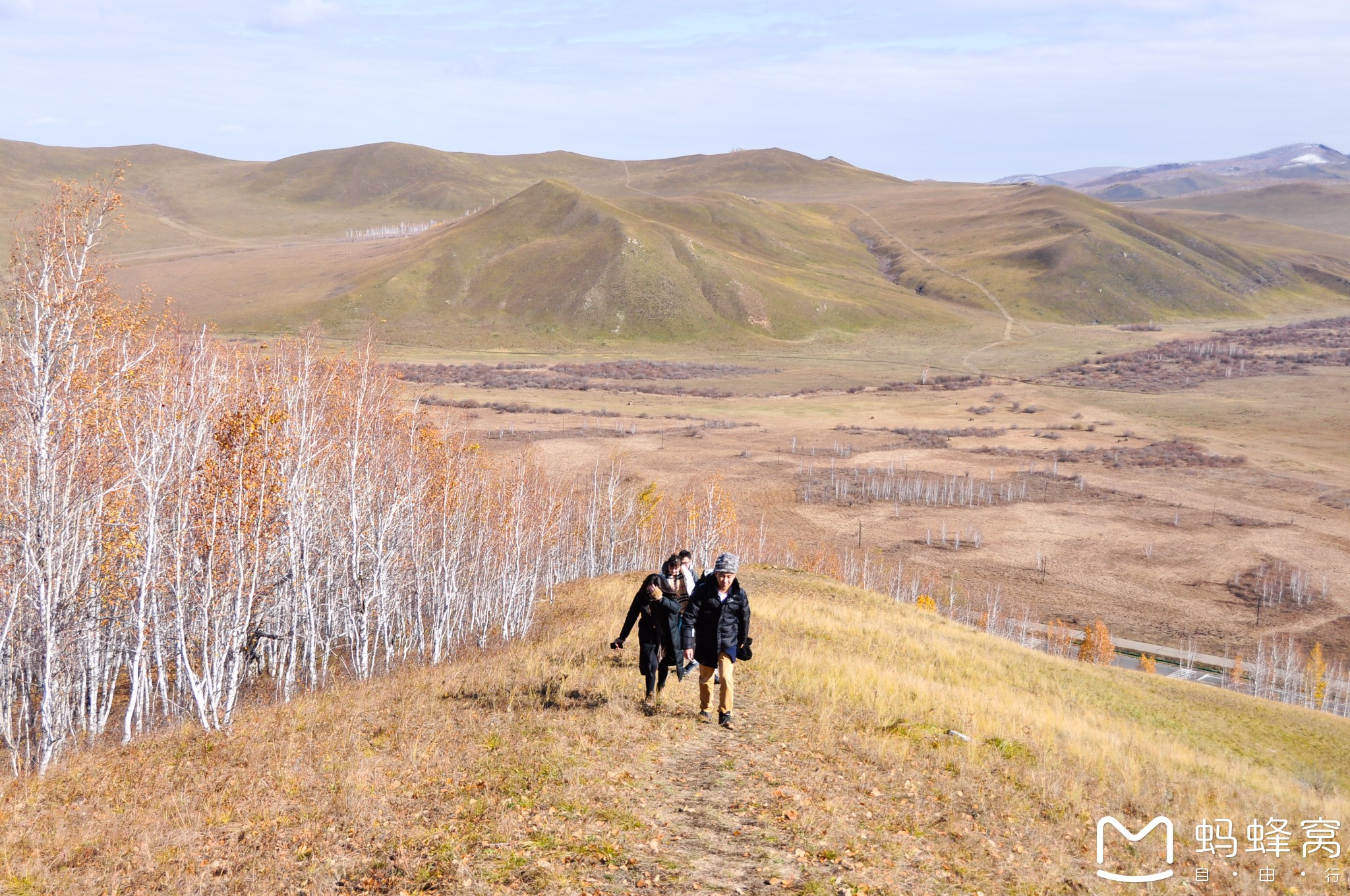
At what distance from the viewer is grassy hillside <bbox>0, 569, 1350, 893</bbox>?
8922 millimetres

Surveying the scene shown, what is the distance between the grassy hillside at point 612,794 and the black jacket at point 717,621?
4.61ft

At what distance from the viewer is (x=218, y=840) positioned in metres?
9.49

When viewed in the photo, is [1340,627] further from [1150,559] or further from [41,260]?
[41,260]

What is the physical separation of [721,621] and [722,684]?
129cm

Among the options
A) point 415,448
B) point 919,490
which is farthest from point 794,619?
point 919,490

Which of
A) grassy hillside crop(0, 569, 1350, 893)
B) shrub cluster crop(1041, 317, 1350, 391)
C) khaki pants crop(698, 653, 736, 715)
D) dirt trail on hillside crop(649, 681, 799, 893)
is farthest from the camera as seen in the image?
shrub cluster crop(1041, 317, 1350, 391)

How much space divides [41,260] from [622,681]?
15.1 metres

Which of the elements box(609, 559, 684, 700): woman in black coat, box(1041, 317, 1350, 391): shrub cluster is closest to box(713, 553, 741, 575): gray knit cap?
box(609, 559, 684, 700): woman in black coat

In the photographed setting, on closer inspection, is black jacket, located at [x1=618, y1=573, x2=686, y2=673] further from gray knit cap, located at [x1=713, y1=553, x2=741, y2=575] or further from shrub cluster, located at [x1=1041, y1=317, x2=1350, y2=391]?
shrub cluster, located at [x1=1041, y1=317, x2=1350, y2=391]

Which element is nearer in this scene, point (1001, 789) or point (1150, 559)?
point (1001, 789)

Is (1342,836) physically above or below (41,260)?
below

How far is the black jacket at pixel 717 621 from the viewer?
1256cm

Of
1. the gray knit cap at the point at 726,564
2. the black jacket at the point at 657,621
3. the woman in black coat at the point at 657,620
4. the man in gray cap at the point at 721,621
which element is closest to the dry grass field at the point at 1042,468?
the woman in black coat at the point at 657,620

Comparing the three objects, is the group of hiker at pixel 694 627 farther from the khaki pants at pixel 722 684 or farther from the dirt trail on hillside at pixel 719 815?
the dirt trail on hillside at pixel 719 815
